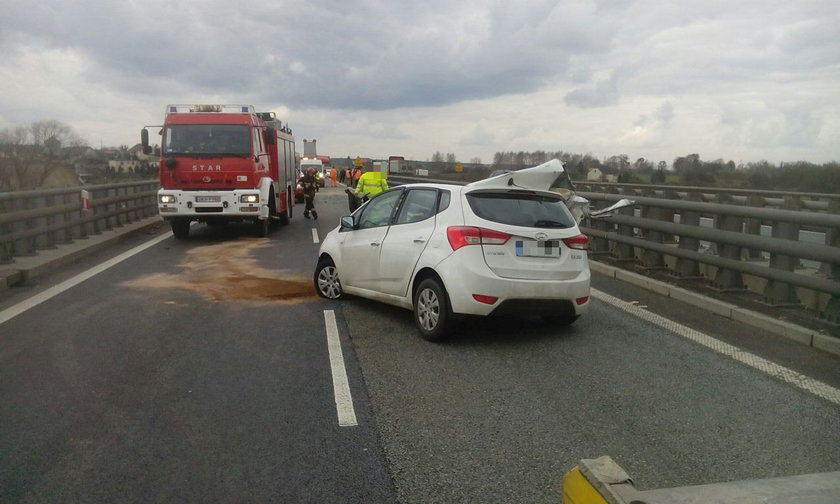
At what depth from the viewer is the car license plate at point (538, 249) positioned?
6.52 m

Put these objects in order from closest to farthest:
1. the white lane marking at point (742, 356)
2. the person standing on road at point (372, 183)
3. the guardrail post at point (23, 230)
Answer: the white lane marking at point (742, 356) < the guardrail post at point (23, 230) < the person standing on road at point (372, 183)

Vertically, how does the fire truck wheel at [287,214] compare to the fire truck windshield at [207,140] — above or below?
below

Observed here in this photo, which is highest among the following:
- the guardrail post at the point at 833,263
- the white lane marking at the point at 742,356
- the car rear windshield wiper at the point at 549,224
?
the car rear windshield wiper at the point at 549,224

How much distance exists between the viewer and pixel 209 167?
15477 mm

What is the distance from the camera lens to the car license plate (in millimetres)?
6520

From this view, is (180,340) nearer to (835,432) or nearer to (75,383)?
(75,383)

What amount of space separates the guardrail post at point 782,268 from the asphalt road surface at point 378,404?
27.8 inches

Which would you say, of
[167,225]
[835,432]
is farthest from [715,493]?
[167,225]

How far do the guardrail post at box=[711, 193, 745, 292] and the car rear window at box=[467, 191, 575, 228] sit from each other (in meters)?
2.78

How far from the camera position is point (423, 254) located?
22.6 feet

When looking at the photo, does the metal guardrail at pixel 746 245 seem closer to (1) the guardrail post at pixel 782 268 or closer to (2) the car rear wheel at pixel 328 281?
(1) the guardrail post at pixel 782 268

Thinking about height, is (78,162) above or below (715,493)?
above

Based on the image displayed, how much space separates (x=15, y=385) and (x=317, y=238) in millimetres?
11294

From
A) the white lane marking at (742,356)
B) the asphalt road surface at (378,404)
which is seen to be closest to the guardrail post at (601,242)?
the white lane marking at (742,356)
